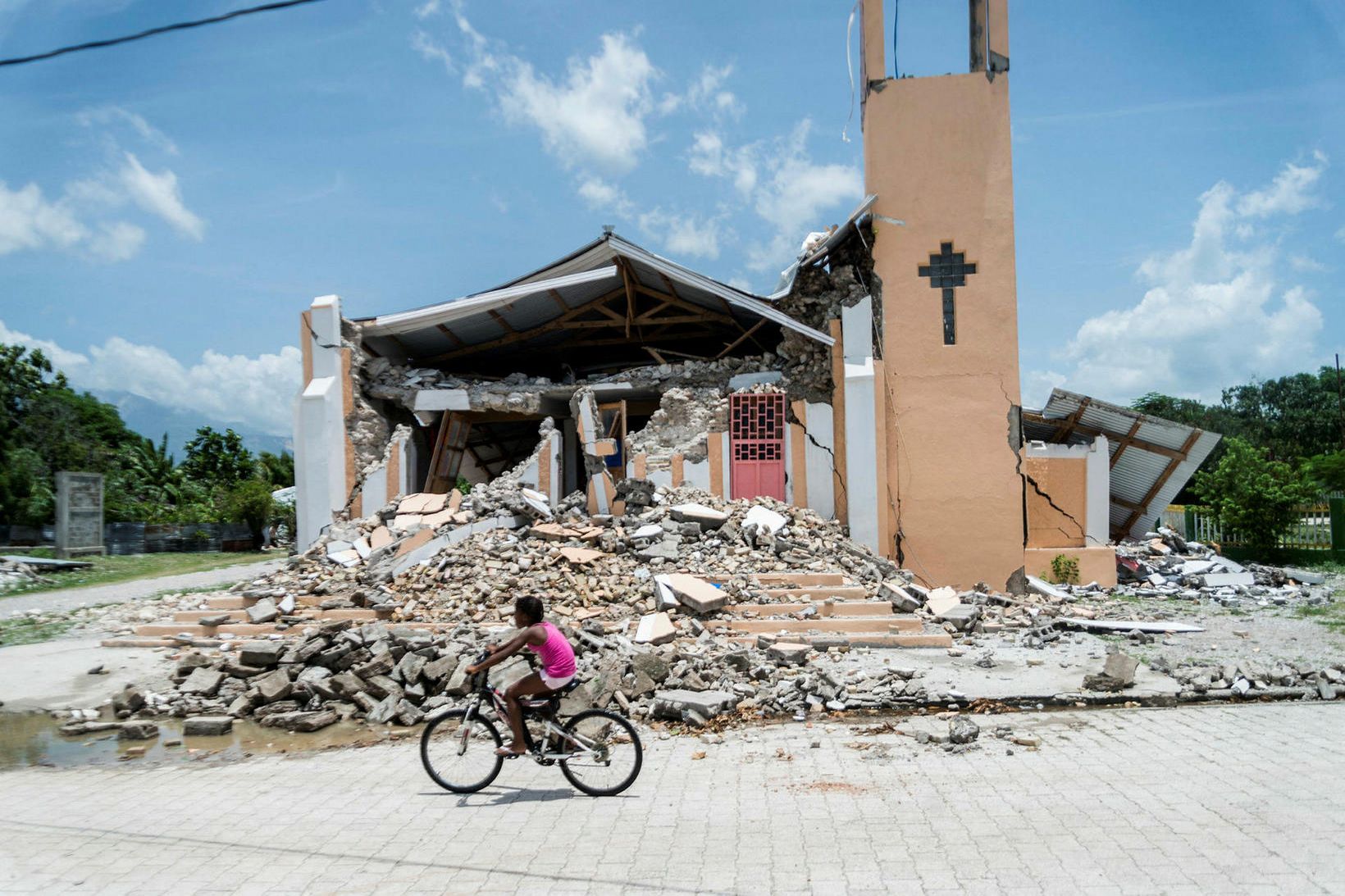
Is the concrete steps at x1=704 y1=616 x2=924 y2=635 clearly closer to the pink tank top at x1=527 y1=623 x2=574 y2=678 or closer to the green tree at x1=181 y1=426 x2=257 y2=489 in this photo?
the pink tank top at x1=527 y1=623 x2=574 y2=678

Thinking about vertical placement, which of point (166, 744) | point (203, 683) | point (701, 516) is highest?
point (701, 516)

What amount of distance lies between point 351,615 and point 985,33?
576 inches

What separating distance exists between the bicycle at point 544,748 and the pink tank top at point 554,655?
5.5 inches

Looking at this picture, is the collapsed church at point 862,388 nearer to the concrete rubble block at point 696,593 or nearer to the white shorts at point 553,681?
the concrete rubble block at point 696,593

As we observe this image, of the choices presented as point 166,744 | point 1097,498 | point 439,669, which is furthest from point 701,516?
point 1097,498

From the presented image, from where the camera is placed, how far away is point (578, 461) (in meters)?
21.3

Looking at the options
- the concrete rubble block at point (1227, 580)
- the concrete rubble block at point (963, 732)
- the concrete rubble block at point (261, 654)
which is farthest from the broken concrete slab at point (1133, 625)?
the concrete rubble block at point (261, 654)

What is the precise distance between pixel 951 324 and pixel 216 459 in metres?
38.4

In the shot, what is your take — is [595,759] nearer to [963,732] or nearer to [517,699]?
[517,699]

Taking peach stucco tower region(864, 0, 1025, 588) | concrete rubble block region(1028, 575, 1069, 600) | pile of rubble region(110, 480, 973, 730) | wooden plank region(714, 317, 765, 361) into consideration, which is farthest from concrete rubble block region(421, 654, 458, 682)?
concrete rubble block region(1028, 575, 1069, 600)

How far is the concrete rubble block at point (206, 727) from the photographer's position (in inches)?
303

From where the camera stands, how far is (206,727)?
25.2 ft

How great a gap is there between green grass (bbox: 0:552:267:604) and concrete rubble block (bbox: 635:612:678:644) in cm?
1513

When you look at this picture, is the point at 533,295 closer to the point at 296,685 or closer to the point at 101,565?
the point at 296,685
